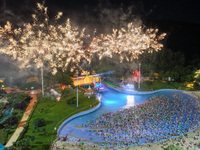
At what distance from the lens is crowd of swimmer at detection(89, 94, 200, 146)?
20.5 meters

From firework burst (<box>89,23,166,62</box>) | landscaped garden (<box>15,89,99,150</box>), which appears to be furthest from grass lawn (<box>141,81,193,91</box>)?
firework burst (<box>89,23,166,62</box>)

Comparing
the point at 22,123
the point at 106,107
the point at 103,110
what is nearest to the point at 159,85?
the point at 106,107

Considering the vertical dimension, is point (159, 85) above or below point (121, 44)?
below

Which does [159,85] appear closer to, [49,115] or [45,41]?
[49,115]

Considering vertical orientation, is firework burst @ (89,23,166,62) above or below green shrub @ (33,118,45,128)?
above

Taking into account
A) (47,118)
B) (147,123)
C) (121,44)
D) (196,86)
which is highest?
(121,44)

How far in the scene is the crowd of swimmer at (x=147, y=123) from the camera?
20.5 meters

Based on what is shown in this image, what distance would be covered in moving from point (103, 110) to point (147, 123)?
8.39m

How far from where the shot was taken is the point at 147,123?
2414 centimetres

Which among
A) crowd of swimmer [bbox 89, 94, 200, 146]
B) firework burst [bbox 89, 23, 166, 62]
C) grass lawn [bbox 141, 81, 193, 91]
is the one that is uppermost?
firework burst [bbox 89, 23, 166, 62]

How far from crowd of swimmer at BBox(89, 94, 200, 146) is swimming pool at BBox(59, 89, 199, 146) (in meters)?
0.92

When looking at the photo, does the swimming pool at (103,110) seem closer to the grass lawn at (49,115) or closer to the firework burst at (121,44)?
the grass lawn at (49,115)

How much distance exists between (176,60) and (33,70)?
145 ft

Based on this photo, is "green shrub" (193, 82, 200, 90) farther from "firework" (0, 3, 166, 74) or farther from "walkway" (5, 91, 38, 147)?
"walkway" (5, 91, 38, 147)
